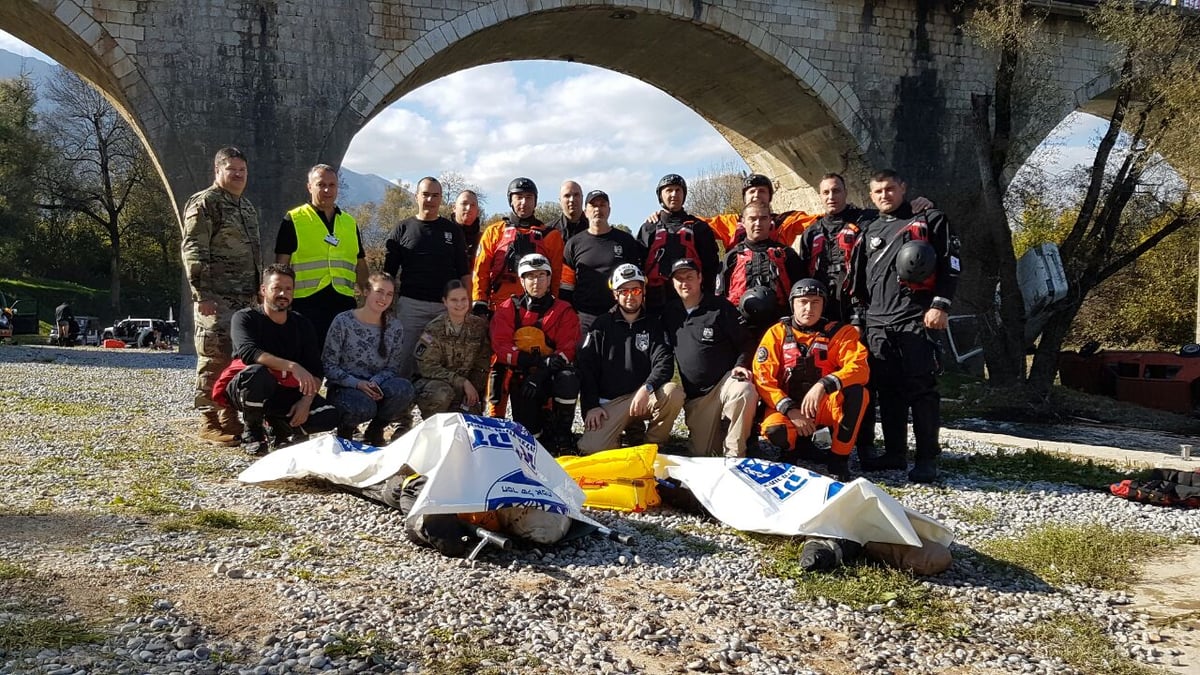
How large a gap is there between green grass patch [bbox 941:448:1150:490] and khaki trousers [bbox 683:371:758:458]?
177 centimetres

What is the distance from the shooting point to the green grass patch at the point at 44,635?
227cm

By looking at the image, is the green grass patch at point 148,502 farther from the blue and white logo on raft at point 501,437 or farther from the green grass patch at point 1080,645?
the green grass patch at point 1080,645

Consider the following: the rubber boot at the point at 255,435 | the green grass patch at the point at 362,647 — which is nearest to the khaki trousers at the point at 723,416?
the rubber boot at the point at 255,435

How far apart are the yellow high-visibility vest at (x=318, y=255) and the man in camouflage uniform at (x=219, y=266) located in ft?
1.20

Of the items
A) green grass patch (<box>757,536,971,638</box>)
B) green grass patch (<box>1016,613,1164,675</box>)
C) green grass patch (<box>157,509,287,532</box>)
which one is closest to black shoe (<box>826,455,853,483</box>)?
green grass patch (<box>757,536,971,638</box>)

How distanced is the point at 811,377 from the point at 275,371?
3.13 m

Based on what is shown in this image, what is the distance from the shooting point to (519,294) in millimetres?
5805

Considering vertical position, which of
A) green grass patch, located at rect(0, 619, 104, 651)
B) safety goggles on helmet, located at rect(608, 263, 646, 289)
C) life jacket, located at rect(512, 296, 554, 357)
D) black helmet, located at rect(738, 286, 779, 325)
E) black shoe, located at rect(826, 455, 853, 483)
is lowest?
green grass patch, located at rect(0, 619, 104, 651)

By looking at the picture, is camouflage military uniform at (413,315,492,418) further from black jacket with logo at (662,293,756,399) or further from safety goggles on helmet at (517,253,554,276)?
black jacket with logo at (662,293,756,399)

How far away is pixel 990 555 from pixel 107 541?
360cm

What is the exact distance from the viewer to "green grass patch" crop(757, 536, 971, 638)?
9.54 feet

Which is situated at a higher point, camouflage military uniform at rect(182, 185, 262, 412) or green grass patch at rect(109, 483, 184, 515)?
camouflage military uniform at rect(182, 185, 262, 412)

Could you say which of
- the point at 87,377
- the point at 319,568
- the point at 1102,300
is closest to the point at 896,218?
the point at 319,568

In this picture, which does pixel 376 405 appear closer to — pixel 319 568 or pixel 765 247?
pixel 319 568
